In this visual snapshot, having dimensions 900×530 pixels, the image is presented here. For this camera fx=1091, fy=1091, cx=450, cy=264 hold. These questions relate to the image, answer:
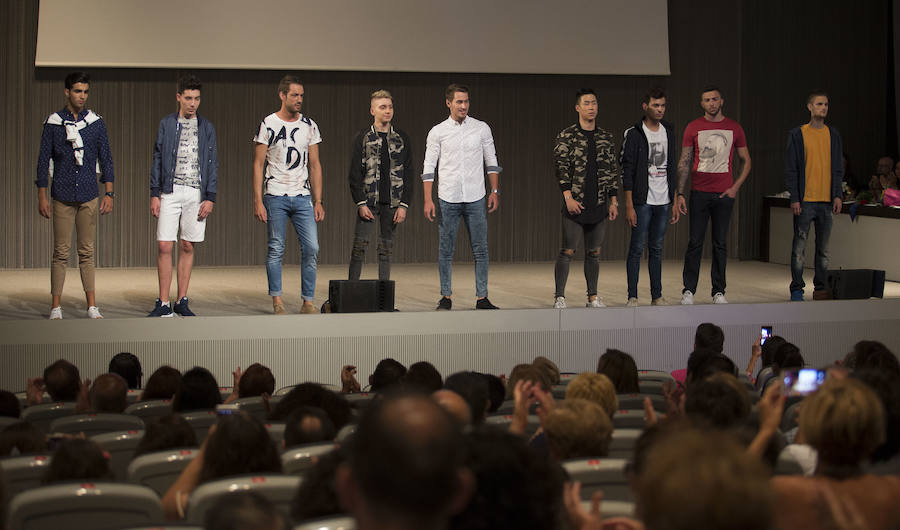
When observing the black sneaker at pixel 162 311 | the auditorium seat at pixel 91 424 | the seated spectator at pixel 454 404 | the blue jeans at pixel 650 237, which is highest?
the blue jeans at pixel 650 237

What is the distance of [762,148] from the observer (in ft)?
34.7

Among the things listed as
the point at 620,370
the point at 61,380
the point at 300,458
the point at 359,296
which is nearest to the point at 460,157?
the point at 359,296

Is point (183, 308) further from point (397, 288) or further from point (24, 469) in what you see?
point (24, 469)

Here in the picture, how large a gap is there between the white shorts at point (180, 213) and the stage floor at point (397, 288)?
0.61 meters

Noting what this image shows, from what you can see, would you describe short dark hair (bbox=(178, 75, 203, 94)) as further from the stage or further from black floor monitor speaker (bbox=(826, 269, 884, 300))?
black floor monitor speaker (bbox=(826, 269, 884, 300))

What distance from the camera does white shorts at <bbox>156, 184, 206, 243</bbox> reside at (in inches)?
231

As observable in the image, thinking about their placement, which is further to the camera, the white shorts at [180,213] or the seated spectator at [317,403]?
the white shorts at [180,213]

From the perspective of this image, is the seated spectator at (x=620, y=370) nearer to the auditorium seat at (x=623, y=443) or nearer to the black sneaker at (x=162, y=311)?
the auditorium seat at (x=623, y=443)

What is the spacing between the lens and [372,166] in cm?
623

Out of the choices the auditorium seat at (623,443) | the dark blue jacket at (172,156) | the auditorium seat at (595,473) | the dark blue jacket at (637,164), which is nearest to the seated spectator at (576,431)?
the auditorium seat at (595,473)

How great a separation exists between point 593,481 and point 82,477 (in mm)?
1170

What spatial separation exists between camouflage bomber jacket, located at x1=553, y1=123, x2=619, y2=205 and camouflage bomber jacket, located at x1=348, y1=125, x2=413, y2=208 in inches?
35.7

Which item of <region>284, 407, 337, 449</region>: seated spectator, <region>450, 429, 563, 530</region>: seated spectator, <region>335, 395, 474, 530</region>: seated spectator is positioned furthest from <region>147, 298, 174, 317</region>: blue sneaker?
<region>335, 395, 474, 530</region>: seated spectator

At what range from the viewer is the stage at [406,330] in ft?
18.8
